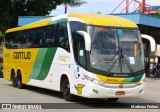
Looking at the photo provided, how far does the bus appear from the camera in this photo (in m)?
13.6

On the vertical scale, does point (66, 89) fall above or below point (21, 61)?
below

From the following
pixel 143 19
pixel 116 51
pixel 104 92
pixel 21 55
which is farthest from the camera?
pixel 143 19

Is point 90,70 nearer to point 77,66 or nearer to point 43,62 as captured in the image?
point 77,66

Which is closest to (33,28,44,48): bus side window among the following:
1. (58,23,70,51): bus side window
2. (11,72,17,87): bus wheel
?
(58,23,70,51): bus side window

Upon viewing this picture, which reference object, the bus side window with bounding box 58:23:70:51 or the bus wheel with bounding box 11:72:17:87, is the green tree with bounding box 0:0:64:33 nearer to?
the bus wheel with bounding box 11:72:17:87

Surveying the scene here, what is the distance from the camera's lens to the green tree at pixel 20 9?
51125mm

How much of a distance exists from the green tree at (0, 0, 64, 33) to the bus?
3485cm

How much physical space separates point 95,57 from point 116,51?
763 mm

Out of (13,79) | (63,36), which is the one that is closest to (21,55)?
(13,79)

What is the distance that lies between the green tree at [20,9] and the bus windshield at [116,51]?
37754 mm

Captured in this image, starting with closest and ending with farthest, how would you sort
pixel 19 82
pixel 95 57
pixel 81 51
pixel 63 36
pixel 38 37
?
1. pixel 95 57
2. pixel 81 51
3. pixel 63 36
4. pixel 38 37
5. pixel 19 82

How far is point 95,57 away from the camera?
13742mm

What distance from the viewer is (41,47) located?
18141 mm

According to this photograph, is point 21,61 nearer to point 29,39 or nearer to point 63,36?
point 29,39
